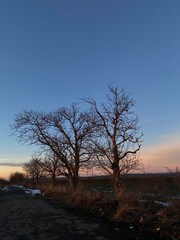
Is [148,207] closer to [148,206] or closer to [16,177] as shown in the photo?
[148,206]

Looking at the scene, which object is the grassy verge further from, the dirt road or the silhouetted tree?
the silhouetted tree

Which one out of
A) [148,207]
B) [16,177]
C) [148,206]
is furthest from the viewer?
[16,177]

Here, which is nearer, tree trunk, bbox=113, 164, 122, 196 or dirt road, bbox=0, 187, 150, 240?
dirt road, bbox=0, 187, 150, 240

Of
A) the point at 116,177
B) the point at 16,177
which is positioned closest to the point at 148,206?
the point at 116,177

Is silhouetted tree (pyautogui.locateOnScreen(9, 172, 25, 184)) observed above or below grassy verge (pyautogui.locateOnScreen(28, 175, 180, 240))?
above

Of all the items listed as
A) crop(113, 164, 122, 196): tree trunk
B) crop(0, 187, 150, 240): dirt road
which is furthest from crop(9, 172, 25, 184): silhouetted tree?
crop(0, 187, 150, 240): dirt road

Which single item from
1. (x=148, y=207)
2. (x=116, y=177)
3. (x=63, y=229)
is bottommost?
(x=63, y=229)

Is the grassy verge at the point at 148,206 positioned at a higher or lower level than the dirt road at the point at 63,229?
higher

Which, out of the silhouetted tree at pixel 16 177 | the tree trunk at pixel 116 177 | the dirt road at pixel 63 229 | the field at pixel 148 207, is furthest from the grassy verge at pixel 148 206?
the silhouetted tree at pixel 16 177

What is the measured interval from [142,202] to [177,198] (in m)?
2.82

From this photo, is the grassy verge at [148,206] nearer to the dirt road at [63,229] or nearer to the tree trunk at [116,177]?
the dirt road at [63,229]

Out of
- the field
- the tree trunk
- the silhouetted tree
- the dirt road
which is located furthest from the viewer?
the silhouetted tree

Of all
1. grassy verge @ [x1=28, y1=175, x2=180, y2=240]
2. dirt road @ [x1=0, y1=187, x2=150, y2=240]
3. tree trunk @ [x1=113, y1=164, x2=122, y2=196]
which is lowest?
dirt road @ [x1=0, y1=187, x2=150, y2=240]

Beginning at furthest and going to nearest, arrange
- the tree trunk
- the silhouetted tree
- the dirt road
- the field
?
the silhouetted tree → the tree trunk → the field → the dirt road
